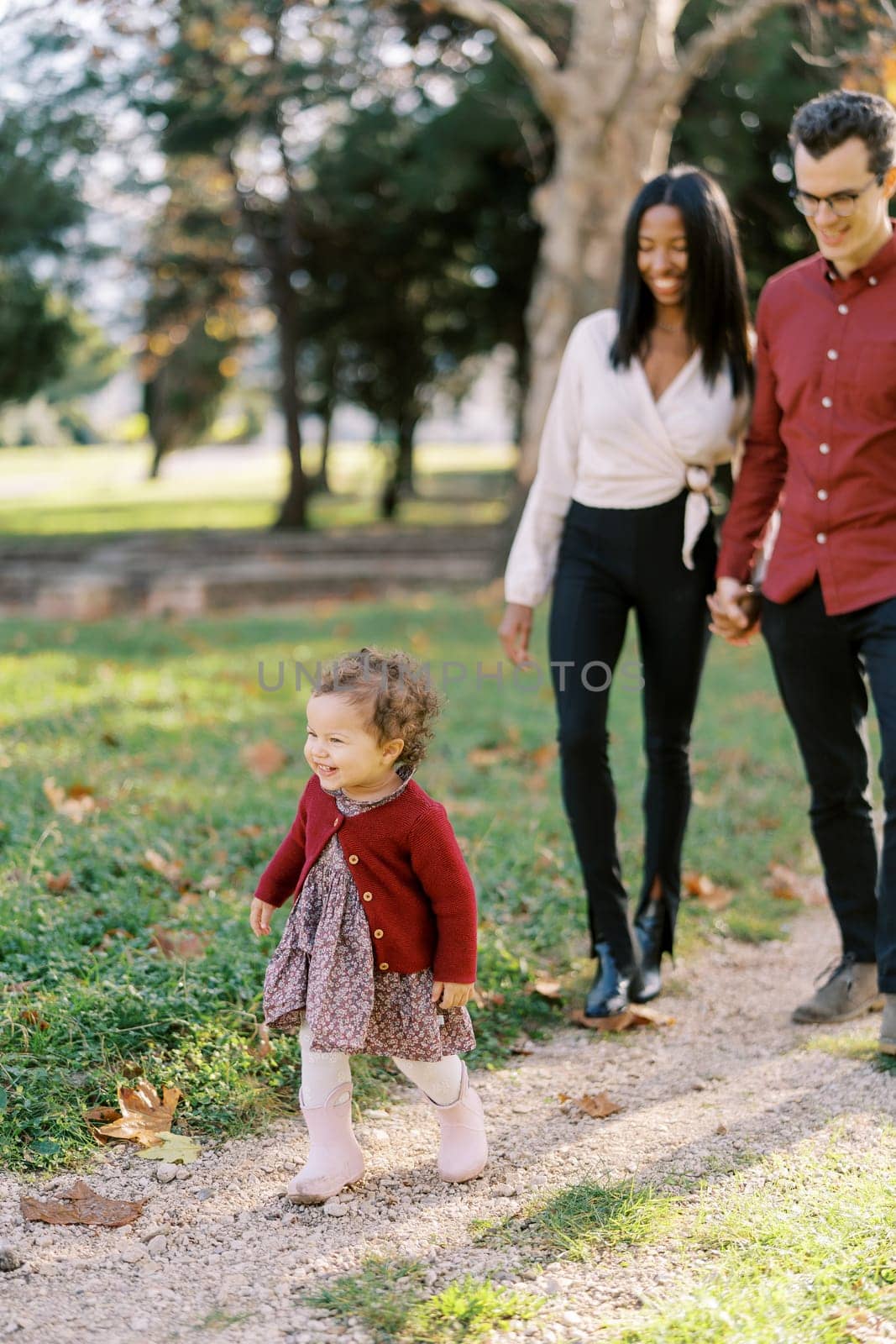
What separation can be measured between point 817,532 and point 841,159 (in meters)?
0.89

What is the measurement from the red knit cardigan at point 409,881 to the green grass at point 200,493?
16.2 meters

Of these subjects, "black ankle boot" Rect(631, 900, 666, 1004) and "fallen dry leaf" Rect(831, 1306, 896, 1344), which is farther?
"black ankle boot" Rect(631, 900, 666, 1004)

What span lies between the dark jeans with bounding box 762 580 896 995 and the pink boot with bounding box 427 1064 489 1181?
113 centimetres

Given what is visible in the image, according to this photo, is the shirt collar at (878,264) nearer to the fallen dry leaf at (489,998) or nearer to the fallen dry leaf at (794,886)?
the fallen dry leaf at (489,998)

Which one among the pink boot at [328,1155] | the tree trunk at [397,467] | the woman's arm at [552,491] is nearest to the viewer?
the pink boot at [328,1155]

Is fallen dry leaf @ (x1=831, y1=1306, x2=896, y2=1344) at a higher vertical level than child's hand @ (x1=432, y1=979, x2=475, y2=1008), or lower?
lower

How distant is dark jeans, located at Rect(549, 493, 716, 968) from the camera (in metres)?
3.75

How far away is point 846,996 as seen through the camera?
12.5 feet

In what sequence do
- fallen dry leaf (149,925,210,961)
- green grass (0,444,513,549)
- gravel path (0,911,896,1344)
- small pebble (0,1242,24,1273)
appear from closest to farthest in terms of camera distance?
gravel path (0,911,896,1344)
small pebble (0,1242,24,1273)
fallen dry leaf (149,925,210,961)
green grass (0,444,513,549)

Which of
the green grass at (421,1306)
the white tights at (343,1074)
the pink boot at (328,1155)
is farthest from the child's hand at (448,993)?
the green grass at (421,1306)

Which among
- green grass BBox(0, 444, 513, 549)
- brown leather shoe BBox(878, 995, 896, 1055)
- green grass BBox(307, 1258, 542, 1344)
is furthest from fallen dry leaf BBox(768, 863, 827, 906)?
green grass BBox(0, 444, 513, 549)

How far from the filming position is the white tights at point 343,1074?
9.37 feet

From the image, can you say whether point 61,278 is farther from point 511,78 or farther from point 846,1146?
point 846,1146

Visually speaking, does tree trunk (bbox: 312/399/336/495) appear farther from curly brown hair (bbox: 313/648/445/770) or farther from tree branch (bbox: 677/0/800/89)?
curly brown hair (bbox: 313/648/445/770)
